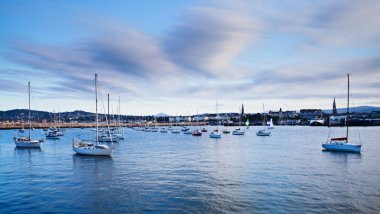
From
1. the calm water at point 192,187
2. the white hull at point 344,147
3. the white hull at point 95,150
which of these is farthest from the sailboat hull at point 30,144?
the white hull at point 344,147

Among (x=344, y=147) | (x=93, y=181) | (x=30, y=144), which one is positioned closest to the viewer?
(x=93, y=181)

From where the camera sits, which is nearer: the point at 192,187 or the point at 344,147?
the point at 192,187

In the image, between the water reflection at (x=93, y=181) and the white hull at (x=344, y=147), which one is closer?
the water reflection at (x=93, y=181)

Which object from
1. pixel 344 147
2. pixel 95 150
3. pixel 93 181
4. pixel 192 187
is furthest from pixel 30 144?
pixel 344 147

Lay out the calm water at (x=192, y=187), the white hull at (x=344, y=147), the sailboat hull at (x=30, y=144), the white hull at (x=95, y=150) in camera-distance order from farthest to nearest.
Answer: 1. the sailboat hull at (x=30, y=144)
2. the white hull at (x=344, y=147)
3. the white hull at (x=95, y=150)
4. the calm water at (x=192, y=187)

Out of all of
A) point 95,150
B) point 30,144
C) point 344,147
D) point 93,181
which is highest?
point 95,150

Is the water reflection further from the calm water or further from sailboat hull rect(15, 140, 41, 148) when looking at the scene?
sailboat hull rect(15, 140, 41, 148)

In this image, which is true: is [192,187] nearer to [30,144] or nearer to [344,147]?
[344,147]

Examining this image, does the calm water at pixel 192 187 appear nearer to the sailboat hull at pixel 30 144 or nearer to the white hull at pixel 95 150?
the white hull at pixel 95 150

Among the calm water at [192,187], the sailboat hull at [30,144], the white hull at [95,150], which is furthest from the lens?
the sailboat hull at [30,144]

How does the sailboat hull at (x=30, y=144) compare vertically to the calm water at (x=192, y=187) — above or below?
above

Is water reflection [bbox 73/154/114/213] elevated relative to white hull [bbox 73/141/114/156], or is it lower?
lower

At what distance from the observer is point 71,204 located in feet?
74.0

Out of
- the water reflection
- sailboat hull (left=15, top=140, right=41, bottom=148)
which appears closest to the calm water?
the water reflection
